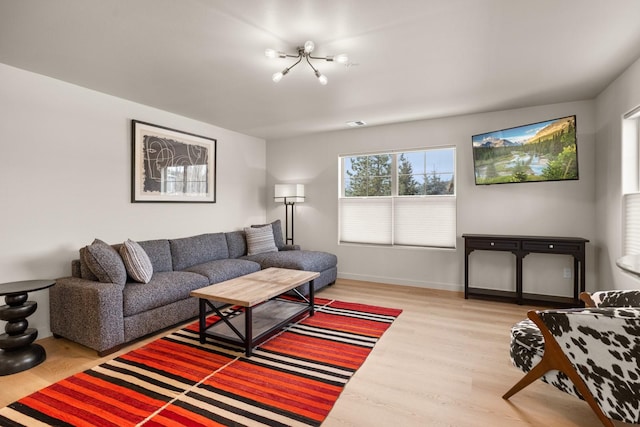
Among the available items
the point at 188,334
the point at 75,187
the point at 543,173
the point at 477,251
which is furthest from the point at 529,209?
the point at 75,187

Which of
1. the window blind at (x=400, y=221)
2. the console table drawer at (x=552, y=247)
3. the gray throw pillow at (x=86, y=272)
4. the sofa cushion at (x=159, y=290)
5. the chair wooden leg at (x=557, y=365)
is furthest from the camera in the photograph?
the window blind at (x=400, y=221)

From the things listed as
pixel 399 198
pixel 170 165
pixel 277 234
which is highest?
pixel 170 165

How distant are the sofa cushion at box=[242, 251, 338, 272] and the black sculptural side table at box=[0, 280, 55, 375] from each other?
2356 mm

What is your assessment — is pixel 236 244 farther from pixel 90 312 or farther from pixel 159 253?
pixel 90 312

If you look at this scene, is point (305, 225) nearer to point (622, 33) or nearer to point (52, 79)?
point (52, 79)

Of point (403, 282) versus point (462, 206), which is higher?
point (462, 206)

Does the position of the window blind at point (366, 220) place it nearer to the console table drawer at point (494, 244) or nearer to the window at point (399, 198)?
the window at point (399, 198)

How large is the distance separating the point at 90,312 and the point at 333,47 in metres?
2.87

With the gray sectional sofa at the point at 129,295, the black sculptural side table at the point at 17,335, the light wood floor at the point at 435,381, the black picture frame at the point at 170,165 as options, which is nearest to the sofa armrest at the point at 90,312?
the gray sectional sofa at the point at 129,295

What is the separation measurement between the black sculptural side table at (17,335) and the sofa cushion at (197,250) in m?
1.44

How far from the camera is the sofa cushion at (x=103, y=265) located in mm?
2719

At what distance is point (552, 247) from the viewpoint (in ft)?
11.9

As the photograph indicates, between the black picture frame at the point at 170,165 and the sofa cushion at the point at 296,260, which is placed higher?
the black picture frame at the point at 170,165

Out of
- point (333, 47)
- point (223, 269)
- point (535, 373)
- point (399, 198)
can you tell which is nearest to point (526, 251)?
point (399, 198)
